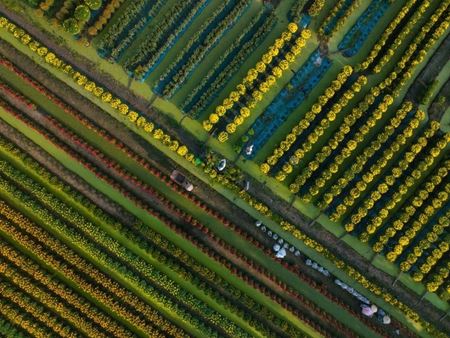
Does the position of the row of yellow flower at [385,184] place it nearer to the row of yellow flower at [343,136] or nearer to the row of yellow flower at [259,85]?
the row of yellow flower at [343,136]

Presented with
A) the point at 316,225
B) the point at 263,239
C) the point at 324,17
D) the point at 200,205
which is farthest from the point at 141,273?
the point at 324,17

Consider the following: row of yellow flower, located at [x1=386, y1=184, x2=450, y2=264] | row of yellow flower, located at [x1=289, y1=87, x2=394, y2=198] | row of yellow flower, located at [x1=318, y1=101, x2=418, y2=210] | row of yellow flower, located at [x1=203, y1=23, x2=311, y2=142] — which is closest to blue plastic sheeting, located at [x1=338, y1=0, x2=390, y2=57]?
row of yellow flower, located at [x1=203, y1=23, x2=311, y2=142]

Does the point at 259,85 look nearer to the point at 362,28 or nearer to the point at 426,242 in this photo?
the point at 362,28

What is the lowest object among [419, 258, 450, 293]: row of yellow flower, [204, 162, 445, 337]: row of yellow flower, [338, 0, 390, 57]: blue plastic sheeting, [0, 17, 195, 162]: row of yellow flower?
[0, 17, 195, 162]: row of yellow flower

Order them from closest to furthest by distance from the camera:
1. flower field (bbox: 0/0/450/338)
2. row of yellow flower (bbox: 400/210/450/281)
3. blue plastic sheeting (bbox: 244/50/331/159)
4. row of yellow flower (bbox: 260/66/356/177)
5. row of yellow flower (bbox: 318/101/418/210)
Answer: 1. flower field (bbox: 0/0/450/338)
2. row of yellow flower (bbox: 260/66/356/177)
3. row of yellow flower (bbox: 318/101/418/210)
4. row of yellow flower (bbox: 400/210/450/281)
5. blue plastic sheeting (bbox: 244/50/331/159)

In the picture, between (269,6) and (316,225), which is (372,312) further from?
(269,6)

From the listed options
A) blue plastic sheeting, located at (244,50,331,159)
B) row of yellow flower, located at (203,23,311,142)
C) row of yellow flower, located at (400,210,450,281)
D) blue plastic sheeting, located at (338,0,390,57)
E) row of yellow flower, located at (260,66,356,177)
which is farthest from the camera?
blue plastic sheeting, located at (338,0,390,57)

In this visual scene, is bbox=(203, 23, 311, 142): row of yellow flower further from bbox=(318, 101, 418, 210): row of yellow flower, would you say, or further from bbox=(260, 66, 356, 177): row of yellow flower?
bbox=(318, 101, 418, 210): row of yellow flower
